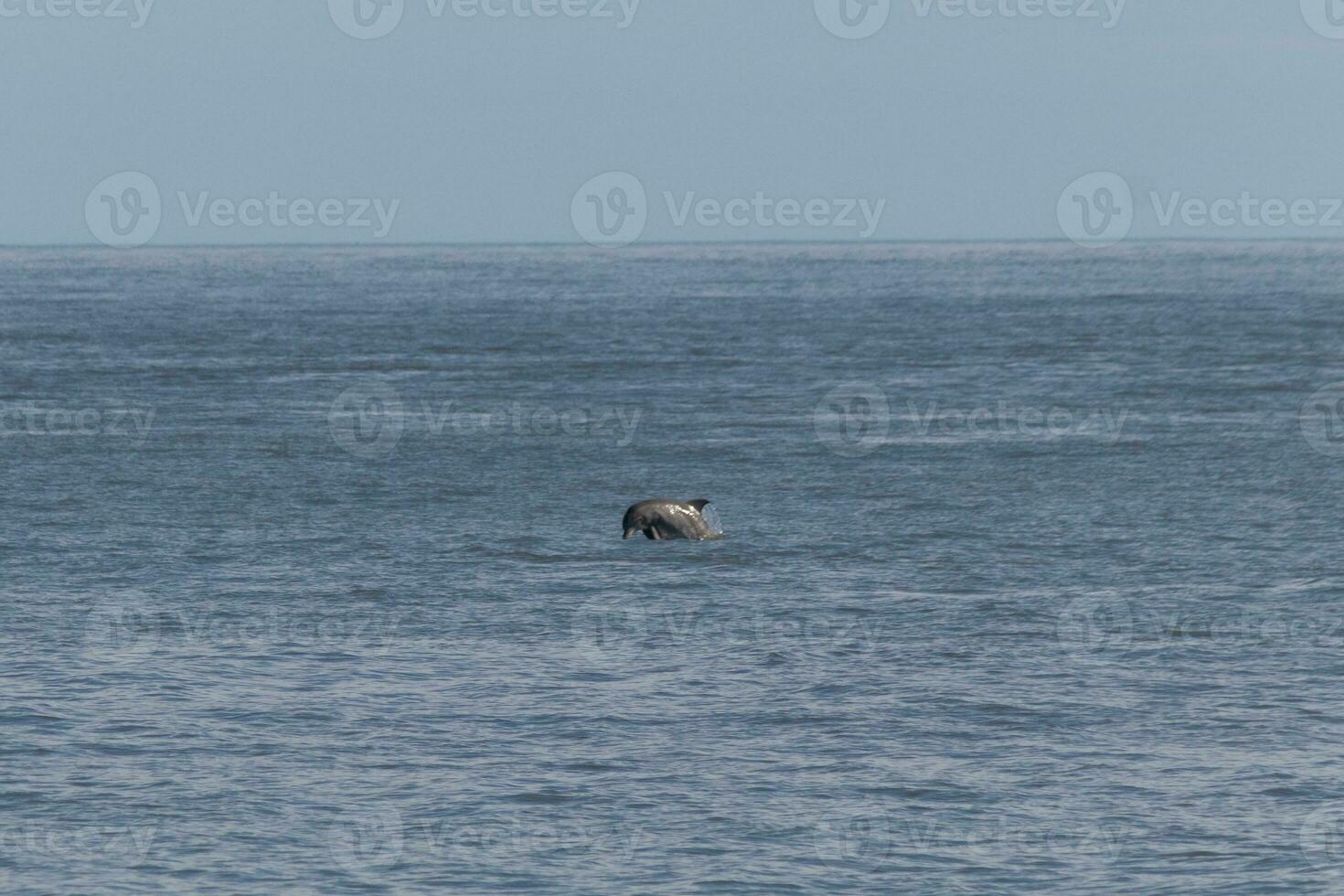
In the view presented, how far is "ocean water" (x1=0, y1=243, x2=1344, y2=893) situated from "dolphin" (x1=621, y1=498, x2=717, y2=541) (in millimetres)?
646

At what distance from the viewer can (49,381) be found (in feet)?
248

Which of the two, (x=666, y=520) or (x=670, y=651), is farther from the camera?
(x=666, y=520)

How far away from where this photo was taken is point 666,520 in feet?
125

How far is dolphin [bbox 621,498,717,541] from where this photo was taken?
125ft

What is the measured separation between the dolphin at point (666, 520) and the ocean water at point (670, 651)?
0.65 meters

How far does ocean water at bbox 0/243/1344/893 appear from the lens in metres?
20.9

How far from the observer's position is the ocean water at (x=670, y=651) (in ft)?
68.6

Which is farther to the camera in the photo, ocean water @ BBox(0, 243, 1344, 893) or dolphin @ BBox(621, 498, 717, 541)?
dolphin @ BBox(621, 498, 717, 541)

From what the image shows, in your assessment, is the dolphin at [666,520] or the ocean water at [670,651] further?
the dolphin at [666,520]

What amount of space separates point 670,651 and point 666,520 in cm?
921

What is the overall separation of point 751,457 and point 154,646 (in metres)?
24.1

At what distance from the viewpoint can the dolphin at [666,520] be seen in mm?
38125

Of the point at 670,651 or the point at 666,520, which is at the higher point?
the point at 666,520

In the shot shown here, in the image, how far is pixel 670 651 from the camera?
2906cm
